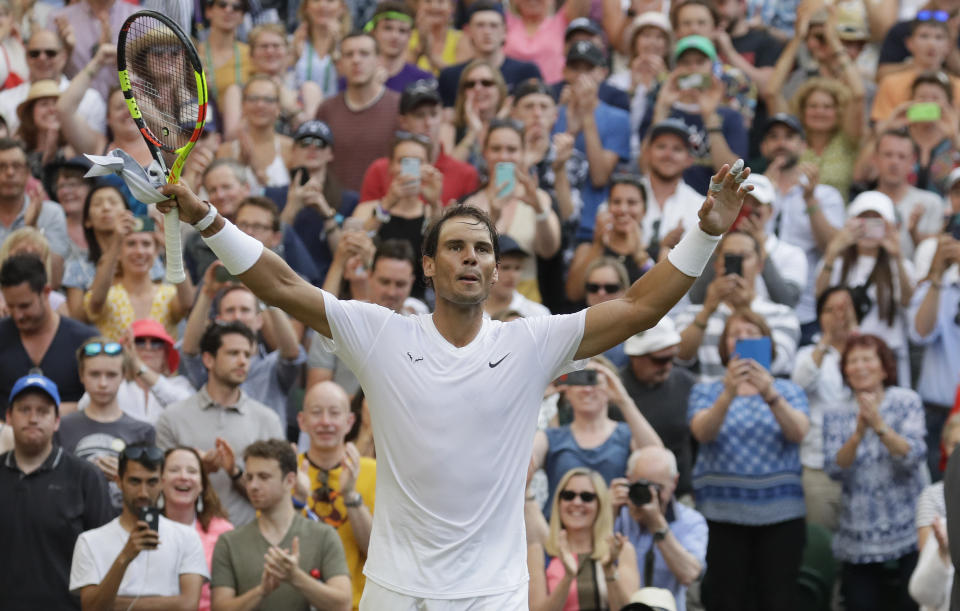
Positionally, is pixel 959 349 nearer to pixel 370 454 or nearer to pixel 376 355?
pixel 370 454

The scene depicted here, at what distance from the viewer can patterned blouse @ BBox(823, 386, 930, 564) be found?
10156 millimetres

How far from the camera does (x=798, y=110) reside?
13758 millimetres

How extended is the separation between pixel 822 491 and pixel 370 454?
323cm

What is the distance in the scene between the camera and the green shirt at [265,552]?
8477 millimetres

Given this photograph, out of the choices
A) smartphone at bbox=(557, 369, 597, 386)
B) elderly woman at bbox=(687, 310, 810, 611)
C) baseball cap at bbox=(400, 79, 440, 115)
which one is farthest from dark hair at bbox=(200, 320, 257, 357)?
baseball cap at bbox=(400, 79, 440, 115)

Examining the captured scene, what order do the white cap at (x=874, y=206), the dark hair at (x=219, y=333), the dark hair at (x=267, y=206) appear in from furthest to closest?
the white cap at (x=874, y=206) → the dark hair at (x=267, y=206) → the dark hair at (x=219, y=333)

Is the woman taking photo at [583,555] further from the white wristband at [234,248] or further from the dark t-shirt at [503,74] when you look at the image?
the dark t-shirt at [503,74]

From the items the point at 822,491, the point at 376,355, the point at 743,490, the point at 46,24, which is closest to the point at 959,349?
the point at 822,491

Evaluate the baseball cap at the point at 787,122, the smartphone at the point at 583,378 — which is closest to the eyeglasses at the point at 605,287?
the smartphone at the point at 583,378

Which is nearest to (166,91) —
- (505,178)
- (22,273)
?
(22,273)

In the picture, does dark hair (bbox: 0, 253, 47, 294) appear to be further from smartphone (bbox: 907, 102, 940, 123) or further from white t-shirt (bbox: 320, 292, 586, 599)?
smartphone (bbox: 907, 102, 940, 123)

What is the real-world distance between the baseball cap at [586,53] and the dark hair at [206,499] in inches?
232

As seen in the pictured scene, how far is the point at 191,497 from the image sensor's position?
29.0ft

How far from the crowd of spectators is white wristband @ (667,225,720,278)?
123 centimetres
